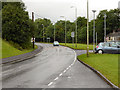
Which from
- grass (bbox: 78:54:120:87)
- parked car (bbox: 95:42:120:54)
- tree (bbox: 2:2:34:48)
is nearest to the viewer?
grass (bbox: 78:54:120:87)

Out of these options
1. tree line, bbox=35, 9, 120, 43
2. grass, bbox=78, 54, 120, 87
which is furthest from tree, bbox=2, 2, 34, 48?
tree line, bbox=35, 9, 120, 43

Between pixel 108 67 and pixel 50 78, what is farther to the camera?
pixel 108 67

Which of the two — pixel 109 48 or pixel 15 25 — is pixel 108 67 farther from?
pixel 15 25

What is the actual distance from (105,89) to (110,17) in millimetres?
77403

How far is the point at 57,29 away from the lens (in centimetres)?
10981

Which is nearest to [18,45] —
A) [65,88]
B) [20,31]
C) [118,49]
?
[20,31]

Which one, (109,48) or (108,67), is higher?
(109,48)

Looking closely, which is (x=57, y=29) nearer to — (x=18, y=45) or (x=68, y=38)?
(x=68, y=38)

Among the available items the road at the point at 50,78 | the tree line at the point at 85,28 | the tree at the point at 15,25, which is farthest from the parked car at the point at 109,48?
the tree line at the point at 85,28

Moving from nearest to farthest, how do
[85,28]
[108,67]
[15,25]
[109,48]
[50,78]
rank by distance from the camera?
[50,78] < [108,67] < [109,48] < [15,25] < [85,28]

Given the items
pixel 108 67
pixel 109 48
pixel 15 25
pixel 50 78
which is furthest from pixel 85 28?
pixel 50 78

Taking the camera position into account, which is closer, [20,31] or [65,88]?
[65,88]

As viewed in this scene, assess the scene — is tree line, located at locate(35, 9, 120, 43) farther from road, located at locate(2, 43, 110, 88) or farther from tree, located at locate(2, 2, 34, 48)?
road, located at locate(2, 43, 110, 88)

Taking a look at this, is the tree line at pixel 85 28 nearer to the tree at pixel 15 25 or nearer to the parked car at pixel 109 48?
the tree at pixel 15 25
